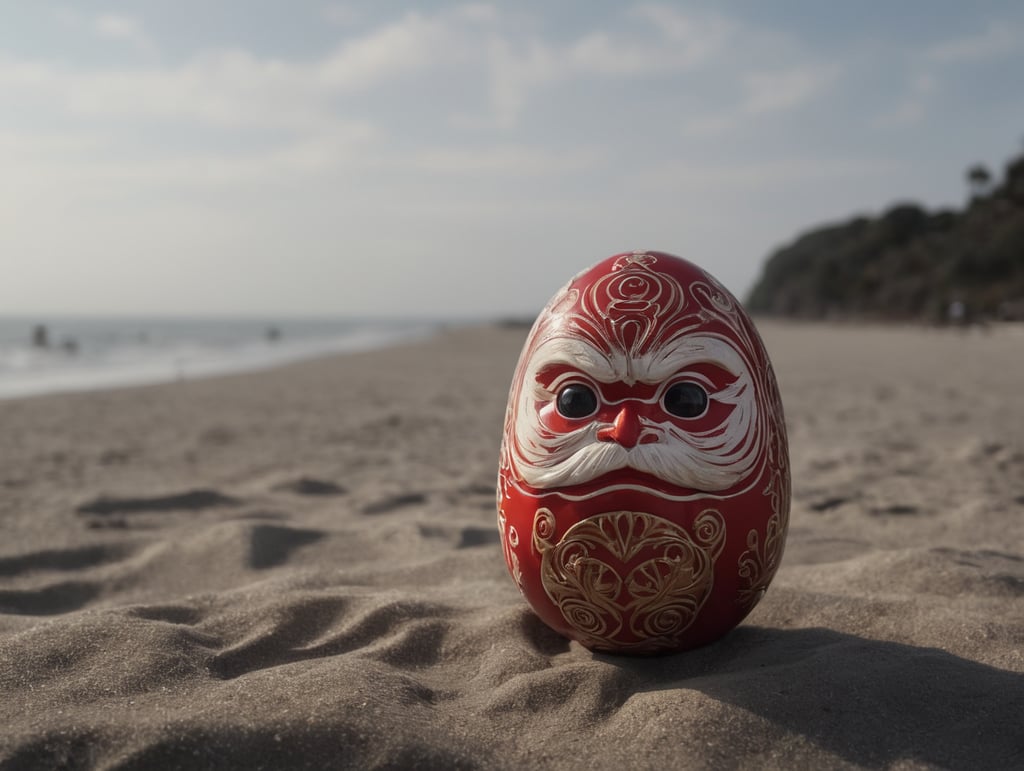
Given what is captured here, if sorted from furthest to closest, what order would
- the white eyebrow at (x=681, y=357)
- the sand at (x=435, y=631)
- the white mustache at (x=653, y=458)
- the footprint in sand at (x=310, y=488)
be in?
the footprint in sand at (x=310, y=488)
the white eyebrow at (x=681, y=357)
the white mustache at (x=653, y=458)
the sand at (x=435, y=631)

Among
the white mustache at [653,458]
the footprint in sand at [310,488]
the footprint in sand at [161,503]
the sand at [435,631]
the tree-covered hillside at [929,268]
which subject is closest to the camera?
the sand at [435,631]

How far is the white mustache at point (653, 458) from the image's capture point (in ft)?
8.63

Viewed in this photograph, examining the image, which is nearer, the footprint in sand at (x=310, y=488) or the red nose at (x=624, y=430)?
the red nose at (x=624, y=430)

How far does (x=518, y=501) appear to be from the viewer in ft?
9.53

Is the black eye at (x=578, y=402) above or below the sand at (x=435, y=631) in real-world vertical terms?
above

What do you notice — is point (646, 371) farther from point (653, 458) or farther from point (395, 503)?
point (395, 503)

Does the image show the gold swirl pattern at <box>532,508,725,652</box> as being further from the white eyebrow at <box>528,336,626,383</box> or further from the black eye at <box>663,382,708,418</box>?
the white eyebrow at <box>528,336,626,383</box>

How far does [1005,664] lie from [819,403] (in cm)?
799

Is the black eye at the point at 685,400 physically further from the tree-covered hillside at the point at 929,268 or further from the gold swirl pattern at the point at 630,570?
the tree-covered hillside at the point at 929,268

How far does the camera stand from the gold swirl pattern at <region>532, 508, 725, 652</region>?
2672mm

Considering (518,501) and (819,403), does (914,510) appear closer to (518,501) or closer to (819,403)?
(518,501)

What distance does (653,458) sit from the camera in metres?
2.62

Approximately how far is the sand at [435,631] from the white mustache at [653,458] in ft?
2.10


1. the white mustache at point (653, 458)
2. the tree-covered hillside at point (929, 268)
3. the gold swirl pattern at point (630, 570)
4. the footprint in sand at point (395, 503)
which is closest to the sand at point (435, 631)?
the footprint in sand at point (395, 503)
